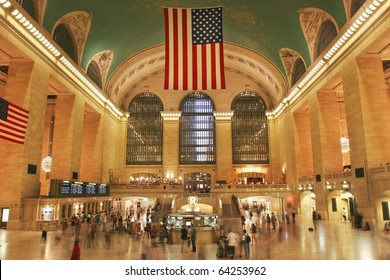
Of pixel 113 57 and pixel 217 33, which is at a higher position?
pixel 113 57

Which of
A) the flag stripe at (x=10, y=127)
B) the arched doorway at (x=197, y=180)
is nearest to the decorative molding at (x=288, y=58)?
the arched doorway at (x=197, y=180)

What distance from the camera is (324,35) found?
2164 centimetres

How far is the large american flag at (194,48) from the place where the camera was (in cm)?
1314

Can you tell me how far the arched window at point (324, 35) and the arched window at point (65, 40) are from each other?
17915mm

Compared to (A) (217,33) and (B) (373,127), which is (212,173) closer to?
(B) (373,127)

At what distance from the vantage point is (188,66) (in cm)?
1321

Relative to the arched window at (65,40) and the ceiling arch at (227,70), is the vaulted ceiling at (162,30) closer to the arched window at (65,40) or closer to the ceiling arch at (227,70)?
the ceiling arch at (227,70)

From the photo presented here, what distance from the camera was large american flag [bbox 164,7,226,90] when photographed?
13.1 meters

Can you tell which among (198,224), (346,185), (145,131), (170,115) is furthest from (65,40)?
(346,185)

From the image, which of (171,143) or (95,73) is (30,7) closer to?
(95,73)

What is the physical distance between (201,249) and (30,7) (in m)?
15.9

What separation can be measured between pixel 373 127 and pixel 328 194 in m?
6.75

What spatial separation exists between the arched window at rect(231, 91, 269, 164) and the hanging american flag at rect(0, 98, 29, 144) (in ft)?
86.9
